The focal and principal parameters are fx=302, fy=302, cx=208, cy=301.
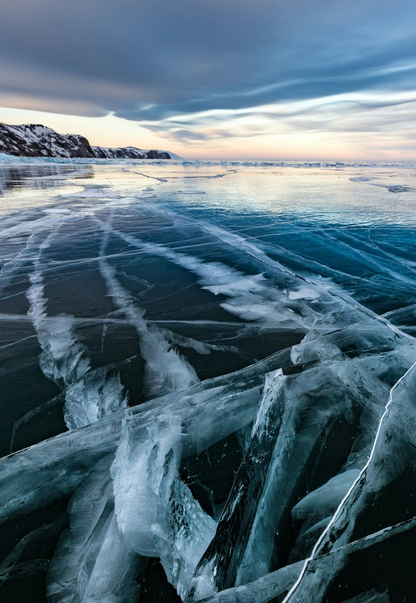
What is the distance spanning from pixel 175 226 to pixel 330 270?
4.05m

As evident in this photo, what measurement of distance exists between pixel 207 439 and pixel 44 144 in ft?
497

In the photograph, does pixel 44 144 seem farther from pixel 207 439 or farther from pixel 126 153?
pixel 207 439

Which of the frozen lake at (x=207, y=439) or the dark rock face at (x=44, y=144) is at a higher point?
the dark rock face at (x=44, y=144)

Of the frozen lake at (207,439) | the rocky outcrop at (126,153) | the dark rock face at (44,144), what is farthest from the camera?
the rocky outcrop at (126,153)

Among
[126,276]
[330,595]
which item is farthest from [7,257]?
[330,595]

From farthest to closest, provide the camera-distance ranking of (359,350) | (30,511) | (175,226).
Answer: (175,226) → (359,350) → (30,511)

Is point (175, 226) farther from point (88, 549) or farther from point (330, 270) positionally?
point (88, 549)

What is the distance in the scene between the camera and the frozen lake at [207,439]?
1157 mm

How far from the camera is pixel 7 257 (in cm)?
482

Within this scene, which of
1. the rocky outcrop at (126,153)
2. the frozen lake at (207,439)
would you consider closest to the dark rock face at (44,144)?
the rocky outcrop at (126,153)

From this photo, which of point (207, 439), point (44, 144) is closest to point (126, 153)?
point (44, 144)

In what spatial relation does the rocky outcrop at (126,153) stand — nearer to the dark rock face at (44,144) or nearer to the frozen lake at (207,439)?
the dark rock face at (44,144)

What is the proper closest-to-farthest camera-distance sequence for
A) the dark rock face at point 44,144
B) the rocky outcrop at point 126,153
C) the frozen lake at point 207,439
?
the frozen lake at point 207,439 < the dark rock face at point 44,144 < the rocky outcrop at point 126,153

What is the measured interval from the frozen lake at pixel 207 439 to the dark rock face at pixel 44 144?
124 meters
